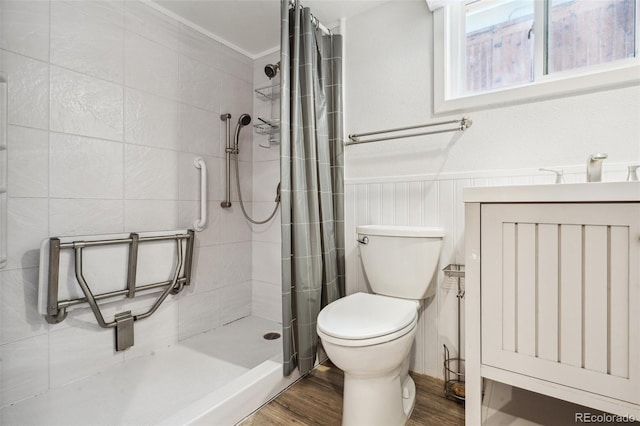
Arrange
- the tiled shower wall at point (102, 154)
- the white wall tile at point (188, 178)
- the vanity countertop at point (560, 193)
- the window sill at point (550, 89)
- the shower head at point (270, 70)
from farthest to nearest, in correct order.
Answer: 1. the shower head at point (270, 70)
2. the white wall tile at point (188, 178)
3. the tiled shower wall at point (102, 154)
4. the window sill at point (550, 89)
5. the vanity countertop at point (560, 193)

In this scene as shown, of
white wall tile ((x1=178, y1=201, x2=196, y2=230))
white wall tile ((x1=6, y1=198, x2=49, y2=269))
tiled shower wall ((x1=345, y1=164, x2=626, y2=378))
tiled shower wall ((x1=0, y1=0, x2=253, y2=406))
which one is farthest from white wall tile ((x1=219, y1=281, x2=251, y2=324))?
tiled shower wall ((x1=345, y1=164, x2=626, y2=378))

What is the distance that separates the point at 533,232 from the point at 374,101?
3.76 feet

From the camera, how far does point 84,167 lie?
55.9 inches

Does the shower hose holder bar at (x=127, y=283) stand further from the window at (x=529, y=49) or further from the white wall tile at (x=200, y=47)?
the window at (x=529, y=49)

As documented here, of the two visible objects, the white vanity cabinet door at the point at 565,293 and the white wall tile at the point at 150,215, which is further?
the white wall tile at the point at 150,215

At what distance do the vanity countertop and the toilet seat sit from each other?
20.2 inches

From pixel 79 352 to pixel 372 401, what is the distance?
4.49 ft

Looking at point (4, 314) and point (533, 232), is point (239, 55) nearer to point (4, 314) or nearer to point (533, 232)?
point (4, 314)

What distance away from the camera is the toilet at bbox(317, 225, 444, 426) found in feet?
3.36

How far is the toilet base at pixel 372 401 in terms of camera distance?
1087 mm

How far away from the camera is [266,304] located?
2.21 m

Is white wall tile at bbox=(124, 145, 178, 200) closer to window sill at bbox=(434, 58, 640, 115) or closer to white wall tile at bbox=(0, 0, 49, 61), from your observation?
white wall tile at bbox=(0, 0, 49, 61)

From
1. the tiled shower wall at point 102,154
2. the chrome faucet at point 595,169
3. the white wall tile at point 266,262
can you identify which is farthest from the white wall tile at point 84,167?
the chrome faucet at point 595,169

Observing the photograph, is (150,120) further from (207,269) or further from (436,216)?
(436,216)
